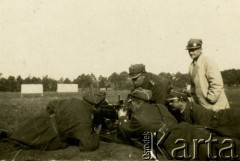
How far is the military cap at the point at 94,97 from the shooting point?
6.36m

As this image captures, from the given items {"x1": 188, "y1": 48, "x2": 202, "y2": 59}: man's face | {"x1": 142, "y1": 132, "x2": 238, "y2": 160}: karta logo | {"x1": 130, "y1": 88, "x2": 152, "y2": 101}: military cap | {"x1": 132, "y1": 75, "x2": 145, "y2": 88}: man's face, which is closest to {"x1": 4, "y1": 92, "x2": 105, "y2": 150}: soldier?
{"x1": 130, "y1": 88, "x2": 152, "y2": 101}: military cap

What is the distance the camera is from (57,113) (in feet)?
20.7

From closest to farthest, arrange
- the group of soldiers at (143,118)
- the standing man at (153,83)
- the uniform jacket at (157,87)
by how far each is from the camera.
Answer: the group of soldiers at (143,118)
the standing man at (153,83)
the uniform jacket at (157,87)

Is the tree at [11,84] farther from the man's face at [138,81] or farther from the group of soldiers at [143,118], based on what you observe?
the man's face at [138,81]

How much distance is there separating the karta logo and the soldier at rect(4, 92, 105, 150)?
0.96m

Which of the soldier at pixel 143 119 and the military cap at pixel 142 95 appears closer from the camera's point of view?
the soldier at pixel 143 119

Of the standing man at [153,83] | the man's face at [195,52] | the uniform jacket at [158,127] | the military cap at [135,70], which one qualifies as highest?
the man's face at [195,52]

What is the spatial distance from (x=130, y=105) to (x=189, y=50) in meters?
1.77

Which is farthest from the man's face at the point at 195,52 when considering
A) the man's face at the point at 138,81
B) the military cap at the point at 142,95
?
the military cap at the point at 142,95

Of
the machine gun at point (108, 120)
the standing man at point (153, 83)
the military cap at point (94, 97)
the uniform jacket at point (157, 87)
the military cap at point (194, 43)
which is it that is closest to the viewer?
the military cap at point (94, 97)

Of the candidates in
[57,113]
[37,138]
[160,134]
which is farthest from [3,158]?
[160,134]

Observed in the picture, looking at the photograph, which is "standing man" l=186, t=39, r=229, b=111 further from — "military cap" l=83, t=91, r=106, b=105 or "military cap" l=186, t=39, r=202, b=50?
"military cap" l=83, t=91, r=106, b=105

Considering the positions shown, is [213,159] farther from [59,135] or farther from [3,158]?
[3,158]

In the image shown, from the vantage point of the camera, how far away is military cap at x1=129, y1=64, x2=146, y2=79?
23.1 feet
